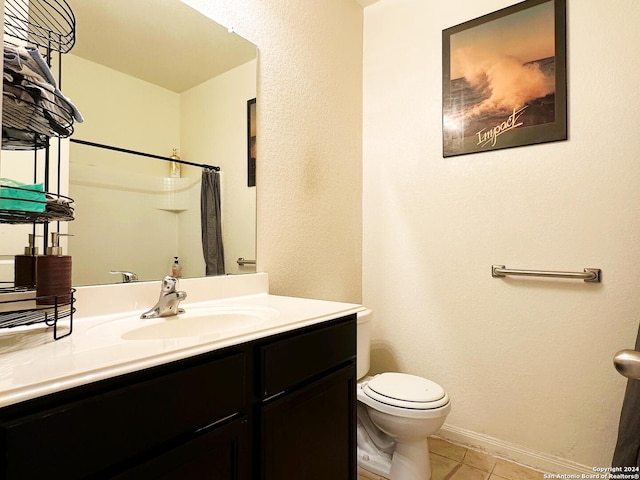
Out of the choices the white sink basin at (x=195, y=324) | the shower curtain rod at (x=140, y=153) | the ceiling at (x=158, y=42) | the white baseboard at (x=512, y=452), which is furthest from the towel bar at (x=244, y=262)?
the white baseboard at (x=512, y=452)

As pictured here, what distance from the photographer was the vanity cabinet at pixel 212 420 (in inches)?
21.2

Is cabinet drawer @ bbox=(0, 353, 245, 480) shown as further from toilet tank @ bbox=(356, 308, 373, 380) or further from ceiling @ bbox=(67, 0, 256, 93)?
ceiling @ bbox=(67, 0, 256, 93)

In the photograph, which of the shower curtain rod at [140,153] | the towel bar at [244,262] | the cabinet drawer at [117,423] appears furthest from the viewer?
the towel bar at [244,262]

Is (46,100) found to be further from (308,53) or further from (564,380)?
(564,380)

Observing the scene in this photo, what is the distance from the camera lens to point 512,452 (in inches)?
68.6

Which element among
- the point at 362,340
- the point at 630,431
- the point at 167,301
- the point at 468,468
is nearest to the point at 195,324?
the point at 167,301

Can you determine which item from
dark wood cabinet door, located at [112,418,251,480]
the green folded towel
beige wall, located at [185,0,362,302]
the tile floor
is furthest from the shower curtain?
the green folded towel

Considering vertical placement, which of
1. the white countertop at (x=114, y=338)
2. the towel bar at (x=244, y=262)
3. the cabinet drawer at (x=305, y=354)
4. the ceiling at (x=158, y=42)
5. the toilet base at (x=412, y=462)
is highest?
the ceiling at (x=158, y=42)

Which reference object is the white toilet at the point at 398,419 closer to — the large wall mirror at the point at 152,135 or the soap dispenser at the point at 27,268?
the large wall mirror at the point at 152,135

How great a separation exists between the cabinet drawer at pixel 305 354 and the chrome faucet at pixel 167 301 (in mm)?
397

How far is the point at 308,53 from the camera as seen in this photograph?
186cm

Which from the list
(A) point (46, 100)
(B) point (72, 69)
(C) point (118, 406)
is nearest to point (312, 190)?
(B) point (72, 69)

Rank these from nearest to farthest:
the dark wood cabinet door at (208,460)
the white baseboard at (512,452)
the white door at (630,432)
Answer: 1. the dark wood cabinet door at (208,460)
2. the white door at (630,432)
3. the white baseboard at (512,452)

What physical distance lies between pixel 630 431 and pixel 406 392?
0.81m
